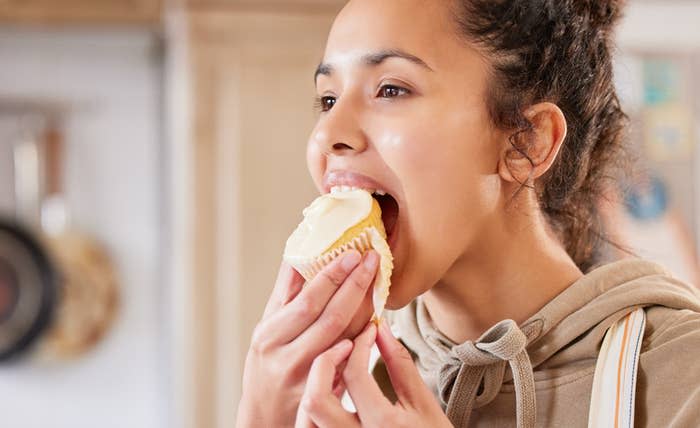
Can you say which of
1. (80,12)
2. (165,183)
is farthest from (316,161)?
(165,183)

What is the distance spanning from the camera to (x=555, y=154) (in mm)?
1154

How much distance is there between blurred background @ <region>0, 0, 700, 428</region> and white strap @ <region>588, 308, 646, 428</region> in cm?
159

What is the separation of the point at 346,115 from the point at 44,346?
8.47 ft

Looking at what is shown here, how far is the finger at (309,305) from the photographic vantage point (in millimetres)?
1019

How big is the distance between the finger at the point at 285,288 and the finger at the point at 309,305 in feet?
0.11

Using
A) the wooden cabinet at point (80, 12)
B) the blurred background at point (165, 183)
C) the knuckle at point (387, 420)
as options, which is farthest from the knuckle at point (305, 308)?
the wooden cabinet at point (80, 12)

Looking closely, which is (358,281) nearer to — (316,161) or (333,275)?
(333,275)

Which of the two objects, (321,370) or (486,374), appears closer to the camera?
(321,370)

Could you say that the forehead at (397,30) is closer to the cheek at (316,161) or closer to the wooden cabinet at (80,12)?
the cheek at (316,161)

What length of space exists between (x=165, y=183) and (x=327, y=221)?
2.53 metres

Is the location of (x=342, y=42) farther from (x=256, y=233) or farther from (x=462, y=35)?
(x=256, y=233)

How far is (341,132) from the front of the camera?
1.08 m

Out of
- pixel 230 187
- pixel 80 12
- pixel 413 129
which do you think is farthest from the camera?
pixel 80 12

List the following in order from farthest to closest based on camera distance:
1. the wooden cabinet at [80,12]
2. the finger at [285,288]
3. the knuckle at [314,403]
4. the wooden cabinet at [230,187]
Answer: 1. the wooden cabinet at [80,12]
2. the wooden cabinet at [230,187]
3. the finger at [285,288]
4. the knuckle at [314,403]
